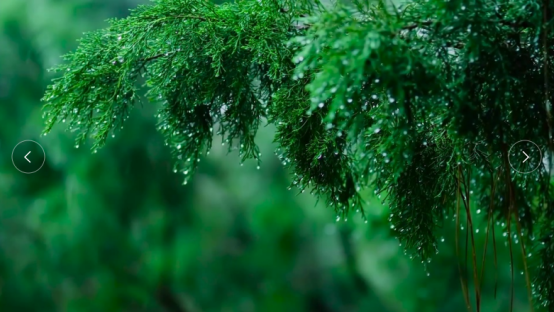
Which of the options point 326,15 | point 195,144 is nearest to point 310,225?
point 195,144

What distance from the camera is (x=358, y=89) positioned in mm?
1037

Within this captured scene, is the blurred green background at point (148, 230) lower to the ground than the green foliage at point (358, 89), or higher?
higher

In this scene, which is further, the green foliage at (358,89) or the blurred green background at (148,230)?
the blurred green background at (148,230)

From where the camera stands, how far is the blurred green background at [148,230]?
3.51 m

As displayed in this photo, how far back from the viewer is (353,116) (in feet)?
3.95

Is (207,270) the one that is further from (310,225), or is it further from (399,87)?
(399,87)

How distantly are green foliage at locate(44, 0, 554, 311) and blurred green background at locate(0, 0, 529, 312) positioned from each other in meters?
2.08

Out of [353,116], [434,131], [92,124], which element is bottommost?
[92,124]

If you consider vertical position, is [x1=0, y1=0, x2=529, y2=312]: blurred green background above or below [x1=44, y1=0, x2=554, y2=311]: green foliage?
above

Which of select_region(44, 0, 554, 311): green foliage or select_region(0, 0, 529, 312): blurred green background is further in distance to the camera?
select_region(0, 0, 529, 312): blurred green background

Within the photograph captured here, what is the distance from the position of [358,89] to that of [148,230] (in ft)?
9.30

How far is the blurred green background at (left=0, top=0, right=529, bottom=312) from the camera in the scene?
3.51m

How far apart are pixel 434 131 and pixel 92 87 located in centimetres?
81

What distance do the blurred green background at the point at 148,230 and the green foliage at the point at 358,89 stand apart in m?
2.08
